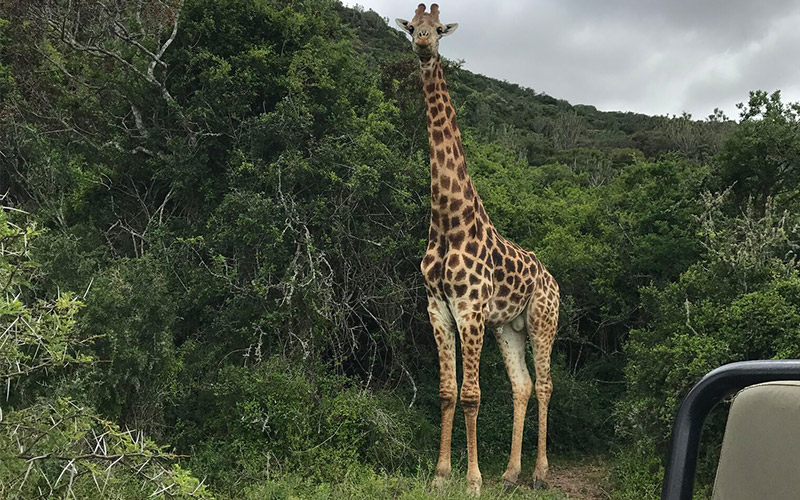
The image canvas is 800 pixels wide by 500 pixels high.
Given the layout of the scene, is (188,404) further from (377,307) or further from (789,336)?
(789,336)

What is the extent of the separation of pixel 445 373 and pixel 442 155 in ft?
6.03

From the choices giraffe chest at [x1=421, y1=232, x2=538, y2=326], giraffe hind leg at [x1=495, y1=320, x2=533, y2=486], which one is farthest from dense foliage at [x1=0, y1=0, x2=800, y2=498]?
giraffe chest at [x1=421, y1=232, x2=538, y2=326]

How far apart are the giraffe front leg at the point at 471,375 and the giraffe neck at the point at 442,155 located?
797mm

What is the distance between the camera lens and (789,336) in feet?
16.5

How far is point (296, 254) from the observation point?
6.29 meters

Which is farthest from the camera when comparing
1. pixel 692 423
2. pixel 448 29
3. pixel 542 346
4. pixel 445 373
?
pixel 542 346

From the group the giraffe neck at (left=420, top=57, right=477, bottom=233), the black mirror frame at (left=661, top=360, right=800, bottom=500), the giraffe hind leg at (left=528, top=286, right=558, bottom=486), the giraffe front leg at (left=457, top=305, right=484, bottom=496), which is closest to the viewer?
the black mirror frame at (left=661, top=360, right=800, bottom=500)

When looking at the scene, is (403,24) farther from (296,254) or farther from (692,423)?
(692,423)

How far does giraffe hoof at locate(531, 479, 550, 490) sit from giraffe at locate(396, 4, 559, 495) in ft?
0.04

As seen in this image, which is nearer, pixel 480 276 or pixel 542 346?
pixel 480 276

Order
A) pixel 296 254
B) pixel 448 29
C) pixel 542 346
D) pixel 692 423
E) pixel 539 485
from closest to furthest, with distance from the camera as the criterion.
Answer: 1. pixel 692 423
2. pixel 448 29
3. pixel 539 485
4. pixel 542 346
5. pixel 296 254

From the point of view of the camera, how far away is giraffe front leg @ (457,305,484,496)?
4.86 meters

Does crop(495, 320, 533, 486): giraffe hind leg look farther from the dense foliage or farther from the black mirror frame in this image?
the black mirror frame

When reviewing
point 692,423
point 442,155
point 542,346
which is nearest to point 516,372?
point 542,346
